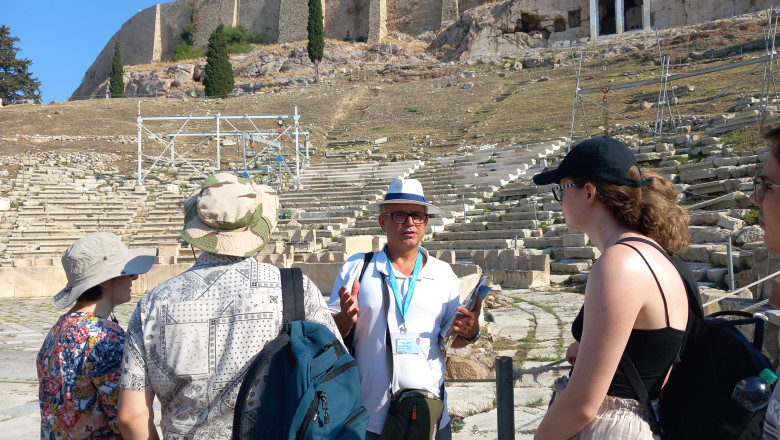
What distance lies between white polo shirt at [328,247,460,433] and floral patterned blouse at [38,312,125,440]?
91 centimetres

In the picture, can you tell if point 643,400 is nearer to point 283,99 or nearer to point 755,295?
point 755,295

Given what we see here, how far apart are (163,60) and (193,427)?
235 ft

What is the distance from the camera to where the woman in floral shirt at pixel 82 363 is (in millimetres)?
2377

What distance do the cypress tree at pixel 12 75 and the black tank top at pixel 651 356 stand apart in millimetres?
61814

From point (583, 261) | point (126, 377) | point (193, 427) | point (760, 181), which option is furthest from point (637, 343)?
point (583, 261)

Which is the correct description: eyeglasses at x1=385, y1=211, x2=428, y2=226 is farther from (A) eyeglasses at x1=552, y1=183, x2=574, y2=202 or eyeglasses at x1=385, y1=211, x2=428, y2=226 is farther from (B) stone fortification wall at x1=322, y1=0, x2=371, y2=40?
(B) stone fortification wall at x1=322, y1=0, x2=371, y2=40

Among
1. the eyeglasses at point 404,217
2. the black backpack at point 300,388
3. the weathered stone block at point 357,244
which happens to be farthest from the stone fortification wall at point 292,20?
the black backpack at point 300,388

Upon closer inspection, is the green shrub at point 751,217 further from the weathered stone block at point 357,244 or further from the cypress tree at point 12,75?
the cypress tree at point 12,75

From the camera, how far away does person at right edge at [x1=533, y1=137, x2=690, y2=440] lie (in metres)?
1.82

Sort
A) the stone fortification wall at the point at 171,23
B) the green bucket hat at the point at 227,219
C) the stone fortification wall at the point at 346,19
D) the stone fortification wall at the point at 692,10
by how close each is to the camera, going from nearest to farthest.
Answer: the green bucket hat at the point at 227,219
the stone fortification wall at the point at 692,10
the stone fortification wall at the point at 346,19
the stone fortification wall at the point at 171,23

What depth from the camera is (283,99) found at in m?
41.4

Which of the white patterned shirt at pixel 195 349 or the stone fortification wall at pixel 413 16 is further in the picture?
the stone fortification wall at pixel 413 16

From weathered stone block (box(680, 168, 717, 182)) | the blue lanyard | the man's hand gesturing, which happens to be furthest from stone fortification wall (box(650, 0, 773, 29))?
the man's hand gesturing

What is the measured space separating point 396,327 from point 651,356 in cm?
113
